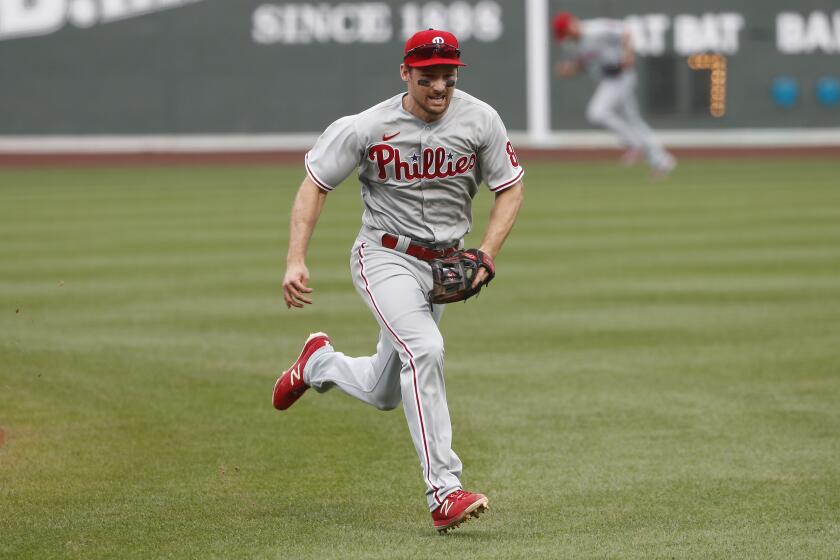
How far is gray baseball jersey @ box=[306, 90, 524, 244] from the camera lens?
225 inches

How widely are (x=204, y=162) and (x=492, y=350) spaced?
19093 millimetres

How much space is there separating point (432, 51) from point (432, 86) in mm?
141

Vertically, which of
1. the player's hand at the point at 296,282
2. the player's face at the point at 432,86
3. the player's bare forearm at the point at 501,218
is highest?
the player's face at the point at 432,86

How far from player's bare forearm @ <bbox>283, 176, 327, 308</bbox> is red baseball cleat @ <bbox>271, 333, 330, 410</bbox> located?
868mm

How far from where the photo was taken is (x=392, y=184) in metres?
5.81

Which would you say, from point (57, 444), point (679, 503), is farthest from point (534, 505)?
point (57, 444)

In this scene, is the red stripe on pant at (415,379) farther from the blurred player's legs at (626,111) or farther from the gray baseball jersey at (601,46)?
the gray baseball jersey at (601,46)

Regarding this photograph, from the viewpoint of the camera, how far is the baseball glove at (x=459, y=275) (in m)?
5.62

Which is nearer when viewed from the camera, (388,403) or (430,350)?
(430,350)

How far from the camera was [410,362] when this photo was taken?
550 cm

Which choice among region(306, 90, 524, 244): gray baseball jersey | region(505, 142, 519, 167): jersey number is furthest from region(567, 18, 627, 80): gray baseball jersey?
region(306, 90, 524, 244): gray baseball jersey

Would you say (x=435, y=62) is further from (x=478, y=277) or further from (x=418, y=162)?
(x=478, y=277)

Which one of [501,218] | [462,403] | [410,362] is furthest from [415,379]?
[462,403]

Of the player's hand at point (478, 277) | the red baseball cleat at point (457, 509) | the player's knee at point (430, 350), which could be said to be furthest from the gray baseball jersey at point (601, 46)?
the red baseball cleat at point (457, 509)
